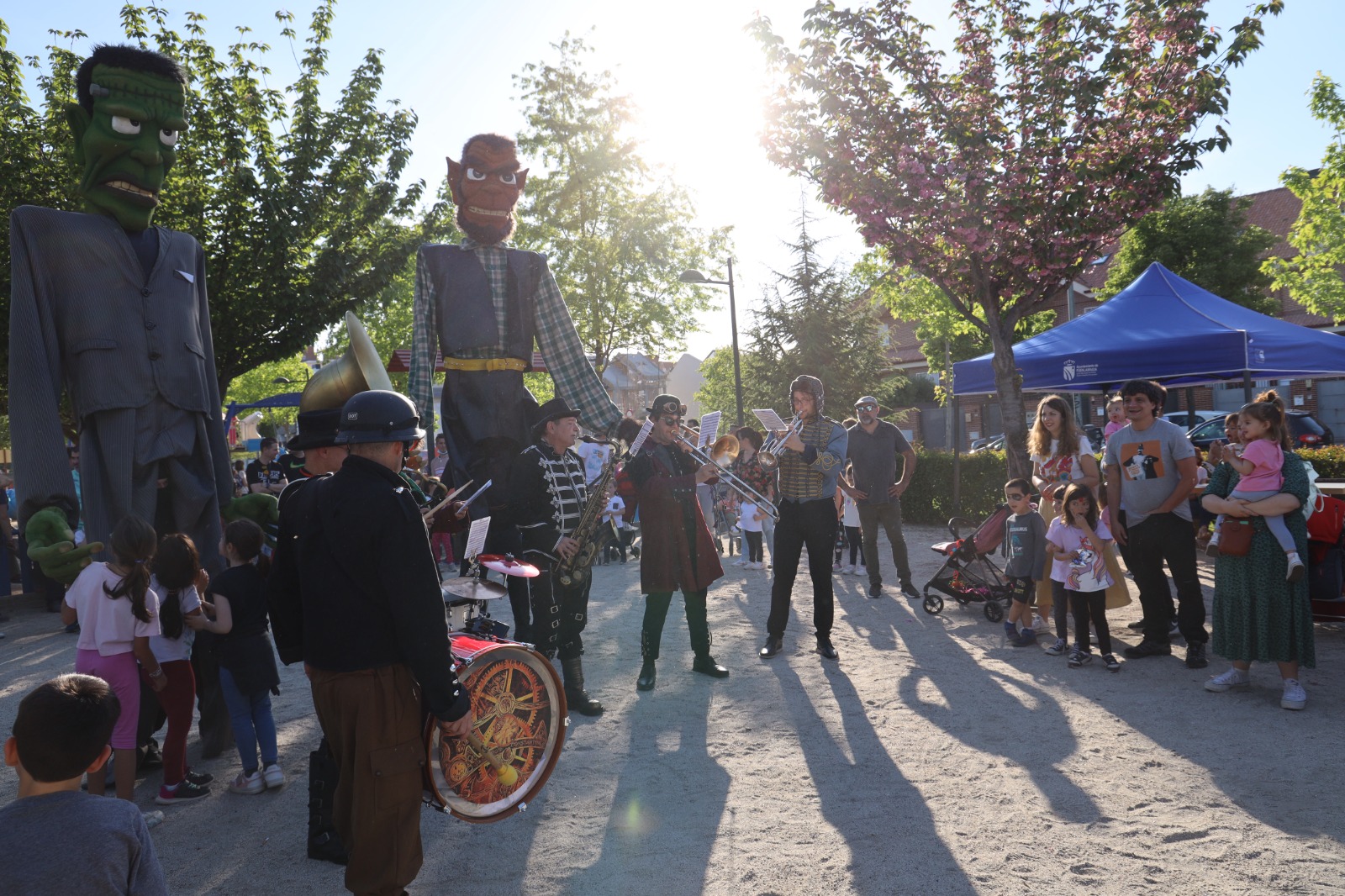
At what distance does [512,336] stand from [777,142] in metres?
8.69

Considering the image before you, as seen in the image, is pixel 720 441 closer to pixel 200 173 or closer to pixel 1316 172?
pixel 200 173

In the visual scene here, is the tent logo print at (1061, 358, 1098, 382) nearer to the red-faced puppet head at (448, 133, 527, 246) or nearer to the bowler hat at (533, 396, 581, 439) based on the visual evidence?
the bowler hat at (533, 396, 581, 439)

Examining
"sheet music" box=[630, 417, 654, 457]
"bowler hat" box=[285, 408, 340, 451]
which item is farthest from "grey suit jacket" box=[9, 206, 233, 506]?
"sheet music" box=[630, 417, 654, 457]

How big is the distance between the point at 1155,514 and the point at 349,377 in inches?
220

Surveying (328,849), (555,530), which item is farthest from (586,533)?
(328,849)

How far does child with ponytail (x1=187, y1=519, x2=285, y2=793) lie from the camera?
462cm

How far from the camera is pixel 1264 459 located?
5.67 meters

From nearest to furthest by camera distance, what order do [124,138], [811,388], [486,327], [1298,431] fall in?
[124,138] → [486,327] → [811,388] → [1298,431]

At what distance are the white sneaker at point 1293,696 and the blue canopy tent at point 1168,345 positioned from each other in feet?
16.8

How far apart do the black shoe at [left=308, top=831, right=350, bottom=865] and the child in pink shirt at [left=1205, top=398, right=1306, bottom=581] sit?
5116 mm

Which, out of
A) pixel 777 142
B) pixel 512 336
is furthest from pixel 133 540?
pixel 777 142

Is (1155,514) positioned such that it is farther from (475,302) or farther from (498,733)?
(498,733)

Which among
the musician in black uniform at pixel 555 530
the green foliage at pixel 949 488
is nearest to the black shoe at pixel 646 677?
the musician in black uniform at pixel 555 530

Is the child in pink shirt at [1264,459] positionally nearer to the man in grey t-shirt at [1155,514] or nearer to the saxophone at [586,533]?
the man in grey t-shirt at [1155,514]
